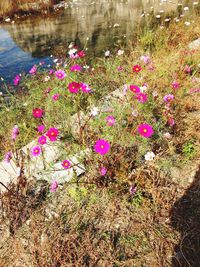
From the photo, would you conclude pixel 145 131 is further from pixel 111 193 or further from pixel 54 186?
pixel 54 186

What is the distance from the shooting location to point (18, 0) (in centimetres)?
1427

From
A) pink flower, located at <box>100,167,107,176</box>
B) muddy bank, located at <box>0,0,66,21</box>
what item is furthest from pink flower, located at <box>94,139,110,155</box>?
muddy bank, located at <box>0,0,66,21</box>

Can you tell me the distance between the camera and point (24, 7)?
1368 cm

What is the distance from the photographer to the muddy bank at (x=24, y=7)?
43.0 feet

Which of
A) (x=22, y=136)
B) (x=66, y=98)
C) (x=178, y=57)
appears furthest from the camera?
(x=178, y=57)

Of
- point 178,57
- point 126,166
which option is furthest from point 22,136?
point 178,57

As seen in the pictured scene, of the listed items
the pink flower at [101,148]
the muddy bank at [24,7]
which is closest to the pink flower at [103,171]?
the pink flower at [101,148]

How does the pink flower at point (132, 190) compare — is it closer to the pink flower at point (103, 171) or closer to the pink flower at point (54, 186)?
the pink flower at point (103, 171)

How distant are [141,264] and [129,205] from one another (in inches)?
18.9

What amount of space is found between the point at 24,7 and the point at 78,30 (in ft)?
19.1

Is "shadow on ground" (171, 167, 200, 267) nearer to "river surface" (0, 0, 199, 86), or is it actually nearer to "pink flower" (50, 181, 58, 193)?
"pink flower" (50, 181, 58, 193)

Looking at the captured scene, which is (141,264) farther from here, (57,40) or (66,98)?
(57,40)

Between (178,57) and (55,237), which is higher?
(178,57)

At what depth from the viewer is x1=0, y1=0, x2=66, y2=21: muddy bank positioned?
43.0ft
